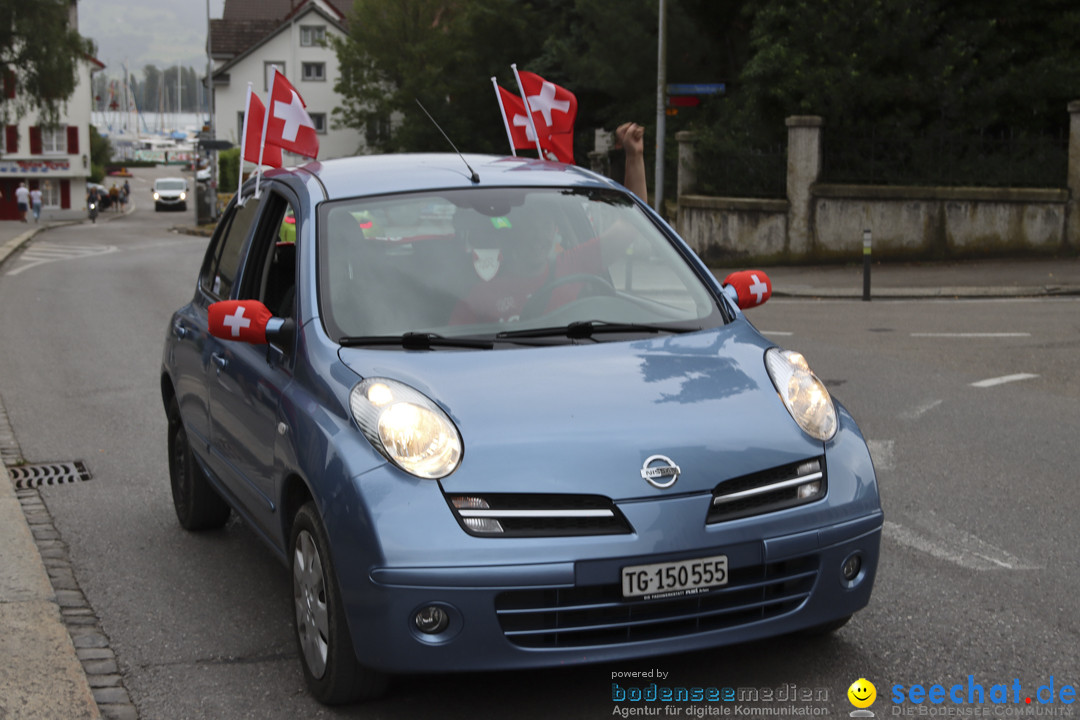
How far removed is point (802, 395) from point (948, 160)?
2087 centimetres

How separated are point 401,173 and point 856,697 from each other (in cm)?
261

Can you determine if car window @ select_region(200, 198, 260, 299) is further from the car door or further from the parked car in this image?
the parked car

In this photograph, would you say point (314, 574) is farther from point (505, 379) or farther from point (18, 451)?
point (18, 451)

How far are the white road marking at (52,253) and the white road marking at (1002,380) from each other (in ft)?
73.7

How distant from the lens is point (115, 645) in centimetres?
482

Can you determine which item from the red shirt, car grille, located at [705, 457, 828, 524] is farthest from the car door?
car grille, located at [705, 457, 828, 524]

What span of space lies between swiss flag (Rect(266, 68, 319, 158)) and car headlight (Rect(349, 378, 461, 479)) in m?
3.69

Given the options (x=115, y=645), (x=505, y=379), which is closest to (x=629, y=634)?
(x=505, y=379)

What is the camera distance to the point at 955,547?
19.0ft

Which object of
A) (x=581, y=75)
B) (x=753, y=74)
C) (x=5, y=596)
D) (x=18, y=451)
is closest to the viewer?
(x=5, y=596)

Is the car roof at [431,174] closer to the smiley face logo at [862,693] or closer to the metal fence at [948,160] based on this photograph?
the smiley face logo at [862,693]

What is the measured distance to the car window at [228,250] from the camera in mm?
5785

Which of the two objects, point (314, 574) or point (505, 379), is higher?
point (505, 379)

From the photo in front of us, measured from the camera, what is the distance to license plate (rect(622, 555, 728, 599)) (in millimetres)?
3703
